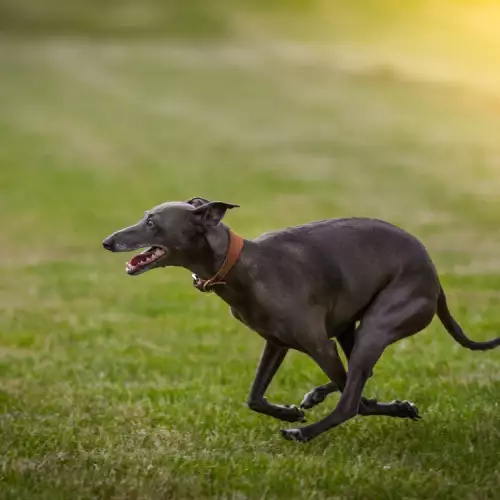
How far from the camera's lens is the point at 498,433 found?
679 centimetres

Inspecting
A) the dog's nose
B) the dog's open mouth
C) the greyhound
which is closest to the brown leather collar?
the greyhound

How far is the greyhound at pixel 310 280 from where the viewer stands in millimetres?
6215

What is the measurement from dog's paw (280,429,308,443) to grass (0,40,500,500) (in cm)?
7

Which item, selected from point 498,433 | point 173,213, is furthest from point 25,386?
point 498,433

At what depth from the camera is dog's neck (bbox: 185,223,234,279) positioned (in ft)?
20.5

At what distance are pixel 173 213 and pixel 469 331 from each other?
623cm

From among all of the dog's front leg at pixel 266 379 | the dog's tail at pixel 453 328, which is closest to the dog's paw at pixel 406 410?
the dog's tail at pixel 453 328

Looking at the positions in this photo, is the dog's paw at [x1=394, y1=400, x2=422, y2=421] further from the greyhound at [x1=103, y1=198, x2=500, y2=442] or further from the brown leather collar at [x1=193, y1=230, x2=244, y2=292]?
the brown leather collar at [x1=193, y1=230, x2=244, y2=292]

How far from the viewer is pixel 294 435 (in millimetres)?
6559

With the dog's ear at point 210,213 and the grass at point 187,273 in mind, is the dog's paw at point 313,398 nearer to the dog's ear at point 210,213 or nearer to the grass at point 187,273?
the grass at point 187,273

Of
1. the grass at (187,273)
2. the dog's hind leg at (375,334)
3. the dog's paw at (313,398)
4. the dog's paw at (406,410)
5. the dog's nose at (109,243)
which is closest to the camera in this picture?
the dog's nose at (109,243)

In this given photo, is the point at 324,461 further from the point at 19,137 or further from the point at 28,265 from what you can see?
the point at 19,137

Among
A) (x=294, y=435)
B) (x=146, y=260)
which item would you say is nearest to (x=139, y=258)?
(x=146, y=260)

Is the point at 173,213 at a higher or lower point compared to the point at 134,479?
higher
